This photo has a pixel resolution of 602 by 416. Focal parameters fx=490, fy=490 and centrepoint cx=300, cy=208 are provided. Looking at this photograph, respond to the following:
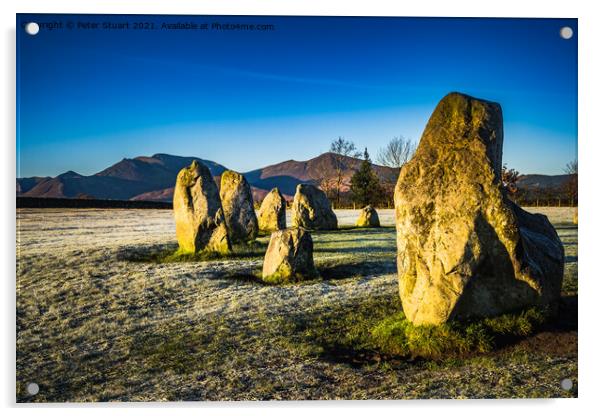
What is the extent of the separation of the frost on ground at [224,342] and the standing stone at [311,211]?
8.86m

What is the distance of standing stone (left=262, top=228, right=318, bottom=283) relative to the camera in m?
10.5

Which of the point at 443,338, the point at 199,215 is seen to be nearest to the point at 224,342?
the point at 443,338

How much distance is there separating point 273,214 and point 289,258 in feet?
31.1

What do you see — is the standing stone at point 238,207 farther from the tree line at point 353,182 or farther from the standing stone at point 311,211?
the tree line at point 353,182

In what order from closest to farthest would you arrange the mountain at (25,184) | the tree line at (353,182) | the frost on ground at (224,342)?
the frost on ground at (224,342)
the mountain at (25,184)
the tree line at (353,182)

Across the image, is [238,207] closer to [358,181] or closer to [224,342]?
[224,342]

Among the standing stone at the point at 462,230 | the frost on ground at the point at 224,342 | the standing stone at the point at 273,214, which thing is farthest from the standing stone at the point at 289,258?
the standing stone at the point at 273,214

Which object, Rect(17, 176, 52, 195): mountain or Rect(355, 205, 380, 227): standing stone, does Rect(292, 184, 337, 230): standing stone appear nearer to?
Rect(355, 205, 380, 227): standing stone

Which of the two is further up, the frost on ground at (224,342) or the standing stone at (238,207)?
the standing stone at (238,207)

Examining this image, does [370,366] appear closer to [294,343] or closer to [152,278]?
[294,343]

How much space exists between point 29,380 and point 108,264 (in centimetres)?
576

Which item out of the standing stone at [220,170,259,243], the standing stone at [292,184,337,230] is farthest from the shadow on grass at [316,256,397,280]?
the standing stone at [292,184,337,230]

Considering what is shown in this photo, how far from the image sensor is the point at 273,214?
1995cm

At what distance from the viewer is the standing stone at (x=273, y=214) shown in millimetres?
19953
